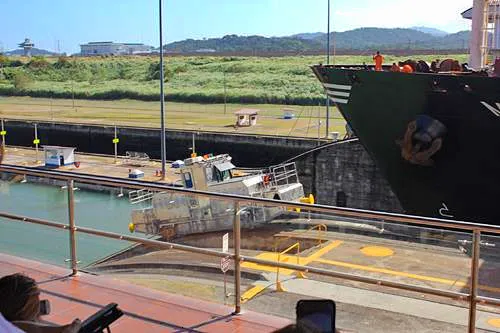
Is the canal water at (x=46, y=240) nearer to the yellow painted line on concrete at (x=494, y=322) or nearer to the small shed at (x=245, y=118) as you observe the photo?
the yellow painted line on concrete at (x=494, y=322)

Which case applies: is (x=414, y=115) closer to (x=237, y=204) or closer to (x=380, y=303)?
(x=380, y=303)

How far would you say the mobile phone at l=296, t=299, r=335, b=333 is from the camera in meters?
2.04

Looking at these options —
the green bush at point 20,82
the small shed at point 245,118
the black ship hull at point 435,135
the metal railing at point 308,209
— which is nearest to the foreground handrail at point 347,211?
the metal railing at point 308,209

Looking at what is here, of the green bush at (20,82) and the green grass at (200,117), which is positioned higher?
the green bush at (20,82)

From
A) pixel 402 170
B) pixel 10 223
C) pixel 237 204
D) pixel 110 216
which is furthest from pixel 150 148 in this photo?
pixel 237 204

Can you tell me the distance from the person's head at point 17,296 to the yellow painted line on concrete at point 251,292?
2.80m

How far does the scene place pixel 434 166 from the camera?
11781 mm

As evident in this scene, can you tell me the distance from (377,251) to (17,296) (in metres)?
5.45

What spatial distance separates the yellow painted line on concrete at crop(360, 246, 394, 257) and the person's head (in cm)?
534

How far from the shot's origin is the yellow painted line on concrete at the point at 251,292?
5254 mm

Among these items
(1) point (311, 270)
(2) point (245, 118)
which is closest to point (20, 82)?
(2) point (245, 118)

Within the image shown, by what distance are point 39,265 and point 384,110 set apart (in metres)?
8.05

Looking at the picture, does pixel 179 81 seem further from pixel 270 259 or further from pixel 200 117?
pixel 270 259

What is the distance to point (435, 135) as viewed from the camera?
11.3 m
